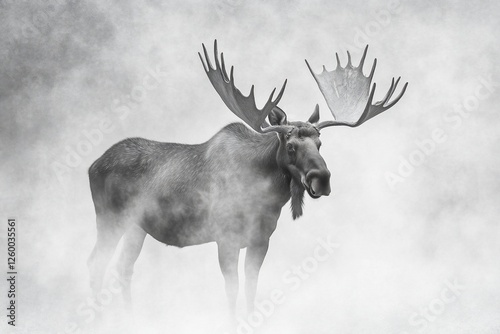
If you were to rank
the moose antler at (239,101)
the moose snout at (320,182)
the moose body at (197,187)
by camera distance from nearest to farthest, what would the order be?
the moose snout at (320,182) < the moose antler at (239,101) < the moose body at (197,187)

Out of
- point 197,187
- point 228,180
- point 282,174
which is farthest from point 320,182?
point 197,187

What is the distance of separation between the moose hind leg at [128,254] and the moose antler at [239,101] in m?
1.62

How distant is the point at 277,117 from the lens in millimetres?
7004

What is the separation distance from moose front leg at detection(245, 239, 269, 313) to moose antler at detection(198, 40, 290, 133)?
99cm

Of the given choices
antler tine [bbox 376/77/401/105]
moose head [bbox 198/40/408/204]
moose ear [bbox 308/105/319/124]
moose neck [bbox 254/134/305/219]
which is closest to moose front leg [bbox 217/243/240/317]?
moose neck [bbox 254/134/305/219]

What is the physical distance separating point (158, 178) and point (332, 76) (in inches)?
72.0

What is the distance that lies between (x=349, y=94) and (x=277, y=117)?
888mm

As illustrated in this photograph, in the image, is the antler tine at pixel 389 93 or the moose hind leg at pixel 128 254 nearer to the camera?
the antler tine at pixel 389 93

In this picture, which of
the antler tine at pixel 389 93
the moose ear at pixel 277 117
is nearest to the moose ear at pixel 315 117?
the moose ear at pixel 277 117

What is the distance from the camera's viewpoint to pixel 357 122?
23.3 feet

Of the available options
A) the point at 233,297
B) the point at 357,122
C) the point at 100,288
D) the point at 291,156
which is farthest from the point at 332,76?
the point at 100,288

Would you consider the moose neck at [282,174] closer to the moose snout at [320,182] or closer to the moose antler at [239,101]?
the moose antler at [239,101]

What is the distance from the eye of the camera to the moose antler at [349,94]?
723cm

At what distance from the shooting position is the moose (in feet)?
22.6
